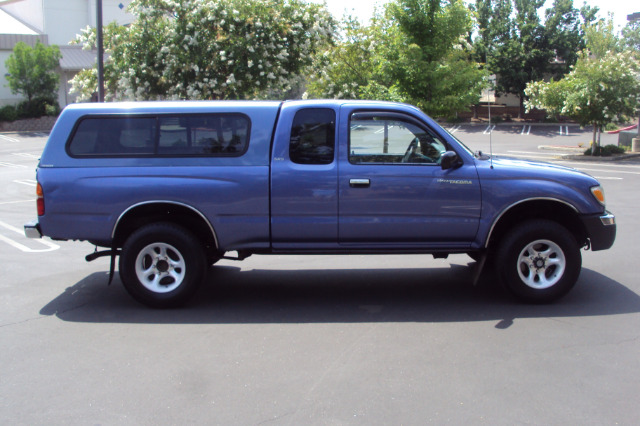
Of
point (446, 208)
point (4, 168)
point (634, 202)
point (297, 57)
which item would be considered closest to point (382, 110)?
point (446, 208)

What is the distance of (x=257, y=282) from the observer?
7.44m

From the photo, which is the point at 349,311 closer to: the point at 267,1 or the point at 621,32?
the point at 267,1

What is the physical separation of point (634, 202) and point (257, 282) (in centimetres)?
956

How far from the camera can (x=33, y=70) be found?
4181cm

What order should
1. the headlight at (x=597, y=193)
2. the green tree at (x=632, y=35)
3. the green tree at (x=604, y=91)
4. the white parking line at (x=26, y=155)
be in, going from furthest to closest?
the green tree at (x=632, y=35) → the white parking line at (x=26, y=155) → the green tree at (x=604, y=91) → the headlight at (x=597, y=193)

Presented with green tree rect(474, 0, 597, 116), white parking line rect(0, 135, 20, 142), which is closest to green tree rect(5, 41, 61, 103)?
white parking line rect(0, 135, 20, 142)

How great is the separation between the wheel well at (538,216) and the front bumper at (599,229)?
0.16 m

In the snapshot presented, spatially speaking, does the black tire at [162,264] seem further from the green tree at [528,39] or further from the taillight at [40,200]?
the green tree at [528,39]

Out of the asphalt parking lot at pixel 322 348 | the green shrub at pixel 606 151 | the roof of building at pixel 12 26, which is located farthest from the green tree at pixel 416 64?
the roof of building at pixel 12 26

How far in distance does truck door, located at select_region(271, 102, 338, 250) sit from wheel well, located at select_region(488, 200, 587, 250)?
171 cm

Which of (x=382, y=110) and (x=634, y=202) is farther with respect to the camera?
(x=634, y=202)

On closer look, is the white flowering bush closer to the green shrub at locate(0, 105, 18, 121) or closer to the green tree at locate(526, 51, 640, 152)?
the green tree at locate(526, 51, 640, 152)

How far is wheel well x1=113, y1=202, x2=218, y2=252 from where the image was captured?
6.25 meters

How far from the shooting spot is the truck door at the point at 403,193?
243 inches
